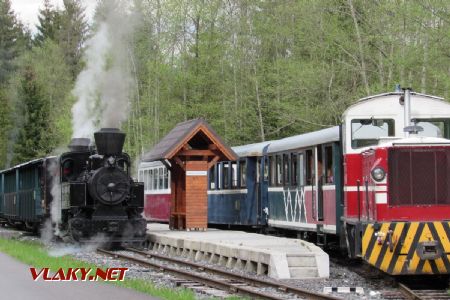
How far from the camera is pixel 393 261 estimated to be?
14461mm

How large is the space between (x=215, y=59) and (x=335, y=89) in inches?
412

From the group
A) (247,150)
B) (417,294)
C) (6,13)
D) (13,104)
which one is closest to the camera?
(417,294)

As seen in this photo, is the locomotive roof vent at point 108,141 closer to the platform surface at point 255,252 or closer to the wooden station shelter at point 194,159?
the wooden station shelter at point 194,159

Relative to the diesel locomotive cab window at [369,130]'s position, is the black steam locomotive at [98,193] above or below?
below

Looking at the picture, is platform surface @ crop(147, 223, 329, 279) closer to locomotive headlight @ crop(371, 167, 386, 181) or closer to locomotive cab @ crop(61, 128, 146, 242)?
locomotive cab @ crop(61, 128, 146, 242)

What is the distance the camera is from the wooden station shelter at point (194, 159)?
1060 inches

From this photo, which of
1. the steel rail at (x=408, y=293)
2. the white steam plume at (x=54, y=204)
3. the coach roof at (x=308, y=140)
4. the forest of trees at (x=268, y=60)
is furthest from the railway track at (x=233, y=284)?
the forest of trees at (x=268, y=60)

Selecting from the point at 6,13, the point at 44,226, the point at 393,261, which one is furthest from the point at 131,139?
the point at 6,13

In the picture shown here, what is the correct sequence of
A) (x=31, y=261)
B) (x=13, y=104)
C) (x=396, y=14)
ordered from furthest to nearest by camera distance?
(x=13, y=104) → (x=396, y=14) → (x=31, y=261)

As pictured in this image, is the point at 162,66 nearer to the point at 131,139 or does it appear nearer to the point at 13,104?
the point at 131,139

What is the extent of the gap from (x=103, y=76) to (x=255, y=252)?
19.1 meters

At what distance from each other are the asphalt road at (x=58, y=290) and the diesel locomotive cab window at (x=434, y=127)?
6.05 m

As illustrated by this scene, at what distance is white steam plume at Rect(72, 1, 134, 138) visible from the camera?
1329 inches

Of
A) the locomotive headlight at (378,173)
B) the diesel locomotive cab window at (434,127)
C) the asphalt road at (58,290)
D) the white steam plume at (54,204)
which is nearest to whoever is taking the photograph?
the asphalt road at (58,290)
